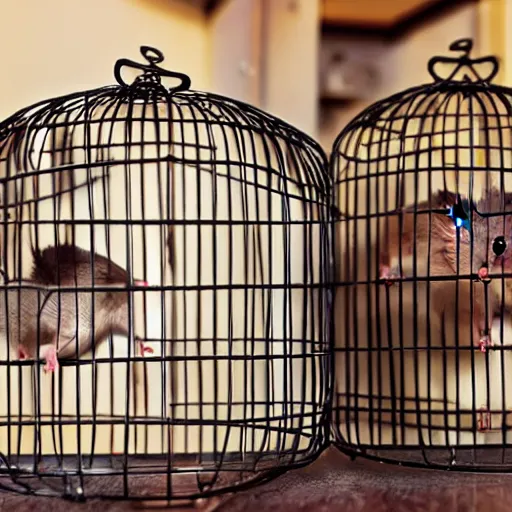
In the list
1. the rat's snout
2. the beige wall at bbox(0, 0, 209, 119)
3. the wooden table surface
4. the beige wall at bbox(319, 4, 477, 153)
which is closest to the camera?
the wooden table surface

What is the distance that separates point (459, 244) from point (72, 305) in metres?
0.44

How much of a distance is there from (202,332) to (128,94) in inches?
16.6

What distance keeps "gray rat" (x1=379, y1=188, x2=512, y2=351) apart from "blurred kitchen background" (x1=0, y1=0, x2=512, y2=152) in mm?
320

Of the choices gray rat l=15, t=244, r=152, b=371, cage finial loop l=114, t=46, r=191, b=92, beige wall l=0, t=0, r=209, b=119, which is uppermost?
beige wall l=0, t=0, r=209, b=119

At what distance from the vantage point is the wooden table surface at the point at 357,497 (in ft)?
2.85

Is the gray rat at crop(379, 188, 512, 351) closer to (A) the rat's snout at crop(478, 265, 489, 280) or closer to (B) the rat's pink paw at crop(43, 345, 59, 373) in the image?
(A) the rat's snout at crop(478, 265, 489, 280)

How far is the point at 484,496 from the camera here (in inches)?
35.0

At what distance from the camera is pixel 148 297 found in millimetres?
1166

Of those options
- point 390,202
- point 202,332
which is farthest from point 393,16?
point 202,332

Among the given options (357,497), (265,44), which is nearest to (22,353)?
(357,497)

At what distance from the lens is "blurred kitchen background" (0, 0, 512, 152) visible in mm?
1183

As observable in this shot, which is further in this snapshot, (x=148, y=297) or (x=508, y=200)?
(x=148, y=297)

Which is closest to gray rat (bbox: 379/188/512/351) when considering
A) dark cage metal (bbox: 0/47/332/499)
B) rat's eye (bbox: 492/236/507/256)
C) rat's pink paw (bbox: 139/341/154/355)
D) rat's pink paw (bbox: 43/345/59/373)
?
rat's eye (bbox: 492/236/507/256)

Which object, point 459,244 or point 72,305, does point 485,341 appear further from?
point 72,305
